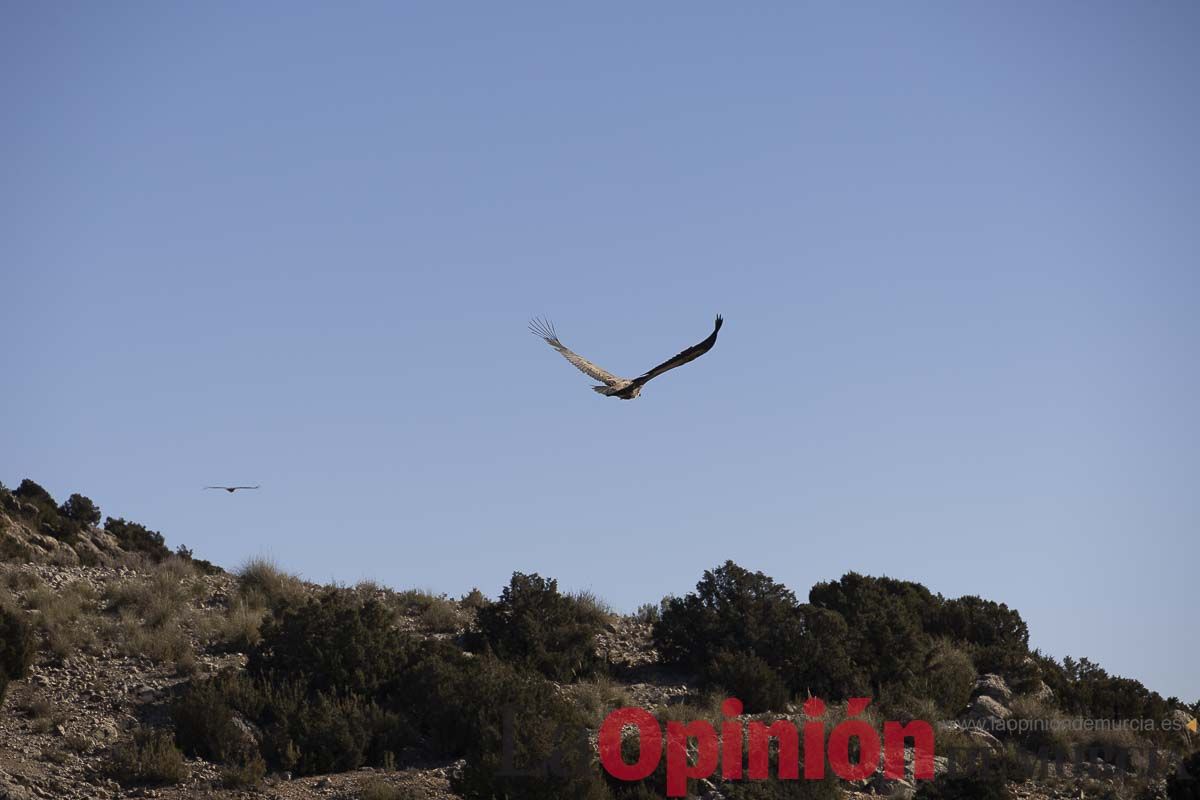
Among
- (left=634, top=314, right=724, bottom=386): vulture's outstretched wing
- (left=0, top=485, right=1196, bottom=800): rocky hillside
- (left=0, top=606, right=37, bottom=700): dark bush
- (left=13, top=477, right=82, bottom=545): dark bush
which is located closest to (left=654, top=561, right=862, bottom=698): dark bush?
(left=0, top=485, right=1196, bottom=800): rocky hillside

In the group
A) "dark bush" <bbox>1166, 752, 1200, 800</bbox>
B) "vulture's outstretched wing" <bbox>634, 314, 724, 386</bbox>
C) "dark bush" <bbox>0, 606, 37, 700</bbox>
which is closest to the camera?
"vulture's outstretched wing" <bbox>634, 314, 724, 386</bbox>

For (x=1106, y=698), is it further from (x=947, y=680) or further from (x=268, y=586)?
(x=268, y=586)

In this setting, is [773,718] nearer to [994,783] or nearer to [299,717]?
[994,783]

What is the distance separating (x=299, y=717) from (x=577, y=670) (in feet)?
18.0

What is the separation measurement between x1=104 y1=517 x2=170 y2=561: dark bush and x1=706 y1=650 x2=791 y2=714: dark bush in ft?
48.8

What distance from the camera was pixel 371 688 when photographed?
69.8 ft

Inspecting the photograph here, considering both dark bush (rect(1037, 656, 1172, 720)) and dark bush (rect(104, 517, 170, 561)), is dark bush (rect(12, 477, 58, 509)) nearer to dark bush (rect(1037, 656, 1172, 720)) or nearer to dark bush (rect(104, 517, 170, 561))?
dark bush (rect(104, 517, 170, 561))

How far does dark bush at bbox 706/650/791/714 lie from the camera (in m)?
22.4

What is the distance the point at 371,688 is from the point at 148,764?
4.01m

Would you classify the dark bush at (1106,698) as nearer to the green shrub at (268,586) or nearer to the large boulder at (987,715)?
the large boulder at (987,715)

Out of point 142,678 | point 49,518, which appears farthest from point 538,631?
point 49,518

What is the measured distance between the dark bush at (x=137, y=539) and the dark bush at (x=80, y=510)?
395mm

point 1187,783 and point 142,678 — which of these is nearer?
point 1187,783

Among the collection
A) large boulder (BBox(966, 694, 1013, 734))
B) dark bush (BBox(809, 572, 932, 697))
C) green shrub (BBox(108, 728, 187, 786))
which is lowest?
green shrub (BBox(108, 728, 187, 786))
